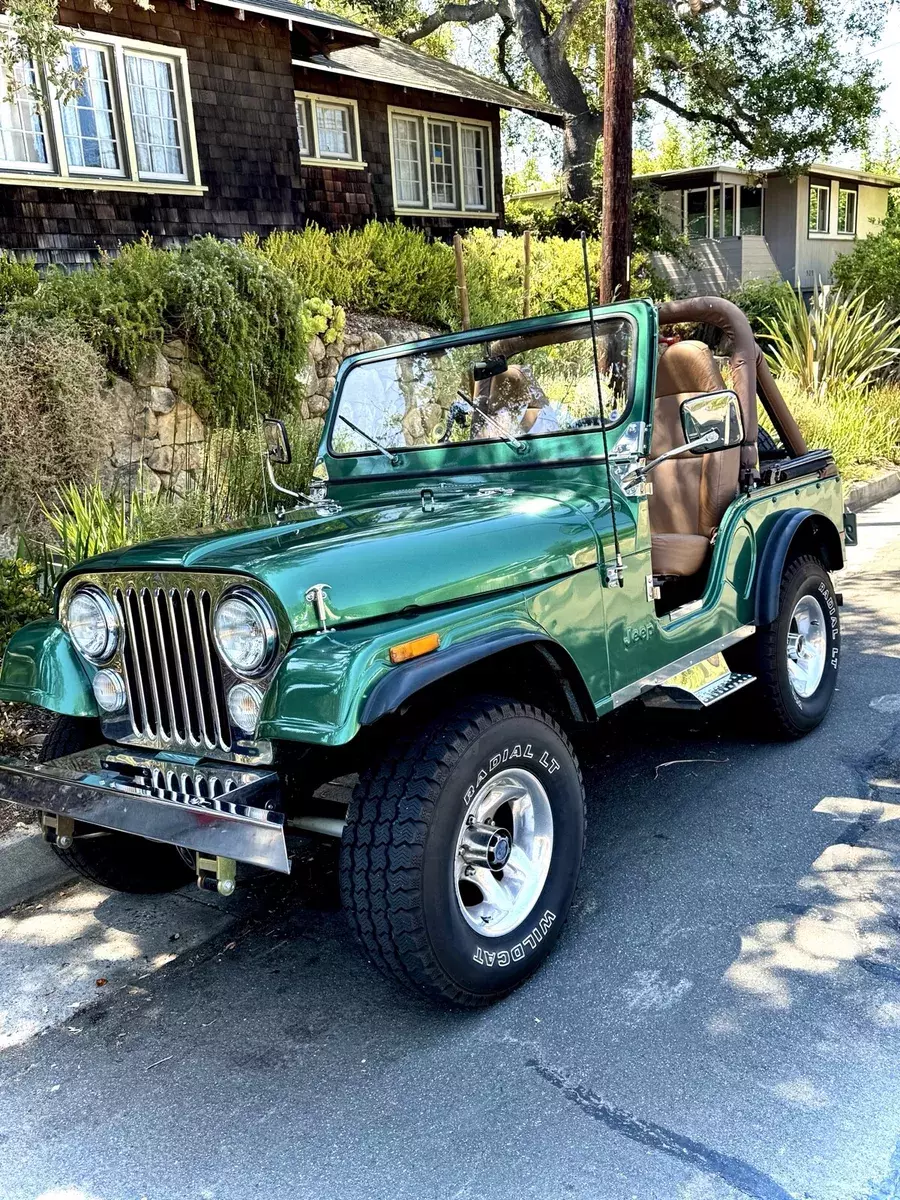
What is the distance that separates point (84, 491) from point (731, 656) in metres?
4.74

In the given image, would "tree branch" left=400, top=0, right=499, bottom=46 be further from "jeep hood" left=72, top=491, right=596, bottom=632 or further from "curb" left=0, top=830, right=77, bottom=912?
"curb" left=0, top=830, right=77, bottom=912

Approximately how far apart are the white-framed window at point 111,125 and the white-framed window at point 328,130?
3.01 meters

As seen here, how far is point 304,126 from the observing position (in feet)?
51.1

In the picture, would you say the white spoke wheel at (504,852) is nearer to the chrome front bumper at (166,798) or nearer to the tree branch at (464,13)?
the chrome front bumper at (166,798)

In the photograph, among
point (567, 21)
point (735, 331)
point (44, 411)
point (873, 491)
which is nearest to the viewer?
point (735, 331)

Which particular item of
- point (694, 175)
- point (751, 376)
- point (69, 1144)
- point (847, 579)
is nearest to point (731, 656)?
point (751, 376)

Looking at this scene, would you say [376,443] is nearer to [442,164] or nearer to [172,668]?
[172,668]

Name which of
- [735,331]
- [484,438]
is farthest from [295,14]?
[484,438]

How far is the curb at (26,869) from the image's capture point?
3.71 m

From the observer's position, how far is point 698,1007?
2787mm

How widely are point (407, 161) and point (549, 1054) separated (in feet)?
55.9

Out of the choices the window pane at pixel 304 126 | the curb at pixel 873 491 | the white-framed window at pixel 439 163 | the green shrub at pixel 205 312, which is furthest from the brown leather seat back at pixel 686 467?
the white-framed window at pixel 439 163

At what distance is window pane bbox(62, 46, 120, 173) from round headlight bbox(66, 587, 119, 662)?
10.2 metres

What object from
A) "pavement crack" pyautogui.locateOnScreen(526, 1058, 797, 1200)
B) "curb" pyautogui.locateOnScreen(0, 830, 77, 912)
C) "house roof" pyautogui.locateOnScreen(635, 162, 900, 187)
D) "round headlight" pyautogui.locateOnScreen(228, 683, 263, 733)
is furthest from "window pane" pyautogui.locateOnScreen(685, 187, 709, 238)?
"pavement crack" pyautogui.locateOnScreen(526, 1058, 797, 1200)
